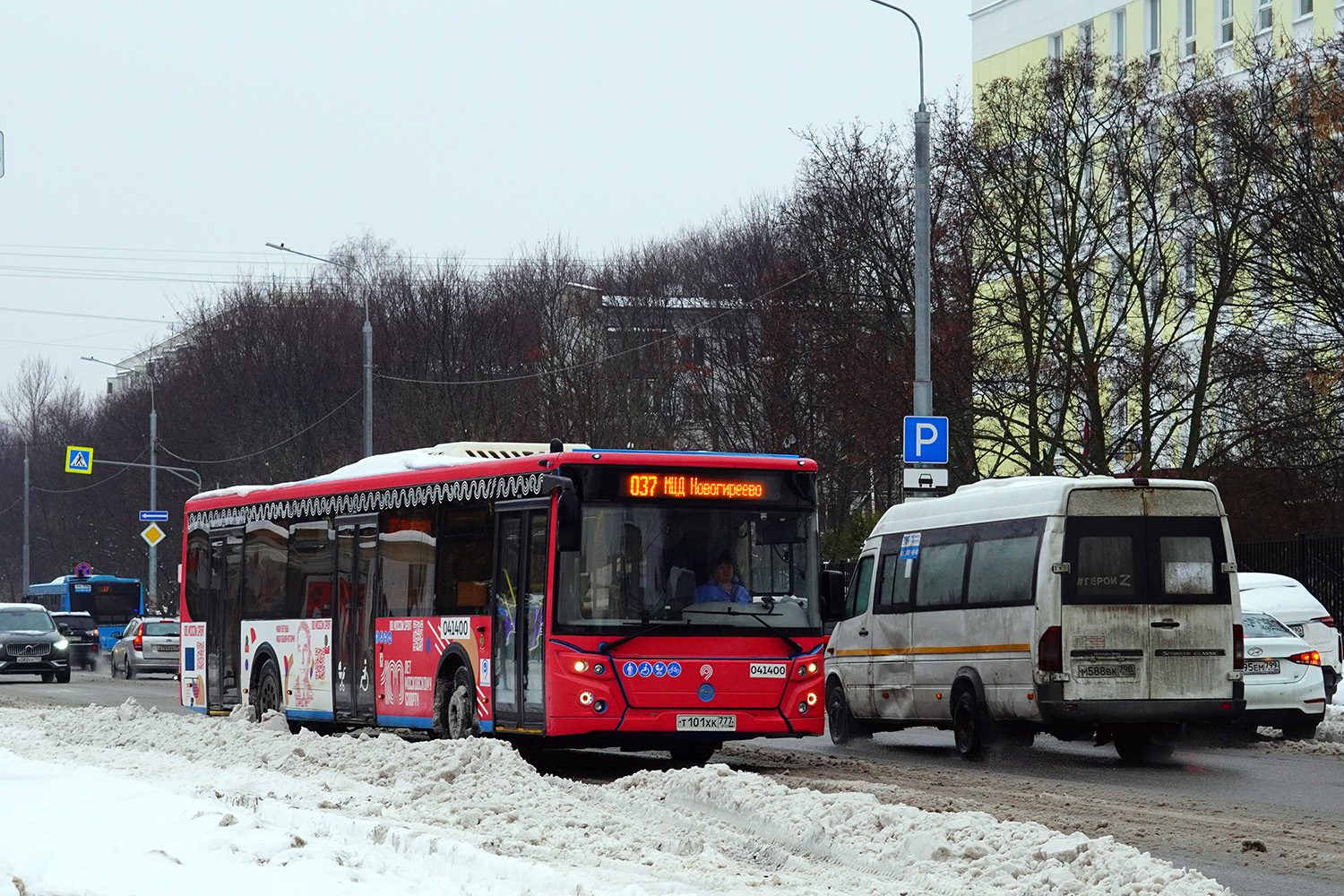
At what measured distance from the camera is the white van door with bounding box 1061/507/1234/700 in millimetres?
17828

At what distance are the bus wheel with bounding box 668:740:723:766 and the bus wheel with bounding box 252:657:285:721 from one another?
5.55m

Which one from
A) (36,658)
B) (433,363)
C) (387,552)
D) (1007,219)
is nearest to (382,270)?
(433,363)

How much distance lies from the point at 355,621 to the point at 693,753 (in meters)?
3.94

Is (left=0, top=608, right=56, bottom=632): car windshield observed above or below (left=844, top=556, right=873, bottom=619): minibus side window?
below

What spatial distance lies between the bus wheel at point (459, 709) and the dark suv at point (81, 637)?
134 feet

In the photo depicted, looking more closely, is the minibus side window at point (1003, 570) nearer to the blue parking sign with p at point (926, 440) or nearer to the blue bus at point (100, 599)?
the blue parking sign with p at point (926, 440)

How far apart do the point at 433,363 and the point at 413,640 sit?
156ft

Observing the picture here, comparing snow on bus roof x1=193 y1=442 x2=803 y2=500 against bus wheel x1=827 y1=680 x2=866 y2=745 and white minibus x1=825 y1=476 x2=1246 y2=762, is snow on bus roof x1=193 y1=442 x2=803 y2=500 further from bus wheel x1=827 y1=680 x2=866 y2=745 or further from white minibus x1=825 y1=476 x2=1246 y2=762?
bus wheel x1=827 y1=680 x2=866 y2=745

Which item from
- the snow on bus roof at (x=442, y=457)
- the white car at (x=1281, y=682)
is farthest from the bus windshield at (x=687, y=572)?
the white car at (x=1281, y=682)

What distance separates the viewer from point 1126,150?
37750mm

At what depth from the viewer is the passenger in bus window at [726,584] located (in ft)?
53.9

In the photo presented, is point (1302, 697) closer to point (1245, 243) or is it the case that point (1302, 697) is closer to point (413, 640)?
point (413, 640)

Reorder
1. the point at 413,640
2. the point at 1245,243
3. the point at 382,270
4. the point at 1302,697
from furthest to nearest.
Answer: the point at 382,270 < the point at 1245,243 < the point at 1302,697 < the point at 413,640

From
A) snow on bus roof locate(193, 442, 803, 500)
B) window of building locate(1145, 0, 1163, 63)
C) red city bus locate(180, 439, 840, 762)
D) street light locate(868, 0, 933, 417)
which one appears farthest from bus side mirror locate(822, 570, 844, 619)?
window of building locate(1145, 0, 1163, 63)
